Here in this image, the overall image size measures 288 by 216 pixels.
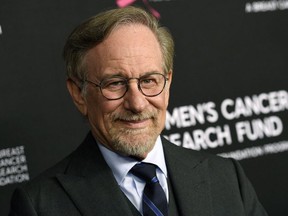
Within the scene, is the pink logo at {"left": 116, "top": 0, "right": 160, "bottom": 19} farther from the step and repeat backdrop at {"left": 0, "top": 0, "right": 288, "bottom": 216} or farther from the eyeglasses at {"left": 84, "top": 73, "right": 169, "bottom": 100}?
the eyeglasses at {"left": 84, "top": 73, "right": 169, "bottom": 100}

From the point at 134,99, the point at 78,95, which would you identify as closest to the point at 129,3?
the point at 78,95

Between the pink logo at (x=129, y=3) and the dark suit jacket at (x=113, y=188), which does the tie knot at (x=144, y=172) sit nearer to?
the dark suit jacket at (x=113, y=188)

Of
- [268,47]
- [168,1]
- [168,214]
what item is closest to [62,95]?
[168,1]

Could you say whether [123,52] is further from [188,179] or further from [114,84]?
[188,179]

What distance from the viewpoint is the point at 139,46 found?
1.72m

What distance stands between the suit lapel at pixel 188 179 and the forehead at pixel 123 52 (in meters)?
0.31

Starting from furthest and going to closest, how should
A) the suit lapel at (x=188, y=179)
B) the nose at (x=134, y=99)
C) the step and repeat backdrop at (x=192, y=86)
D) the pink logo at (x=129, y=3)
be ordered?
the pink logo at (x=129, y=3) < the step and repeat backdrop at (x=192, y=86) < the suit lapel at (x=188, y=179) < the nose at (x=134, y=99)

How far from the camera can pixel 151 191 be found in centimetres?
176

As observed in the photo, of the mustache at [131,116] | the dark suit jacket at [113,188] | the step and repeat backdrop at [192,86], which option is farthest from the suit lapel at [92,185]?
the step and repeat backdrop at [192,86]

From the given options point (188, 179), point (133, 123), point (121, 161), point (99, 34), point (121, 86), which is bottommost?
point (188, 179)

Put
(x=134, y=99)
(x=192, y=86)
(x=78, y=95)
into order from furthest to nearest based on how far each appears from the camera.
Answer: (x=192, y=86), (x=78, y=95), (x=134, y=99)

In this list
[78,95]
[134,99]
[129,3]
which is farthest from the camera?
[129,3]

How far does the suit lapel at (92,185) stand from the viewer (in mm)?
1716

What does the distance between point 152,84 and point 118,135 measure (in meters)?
0.17
